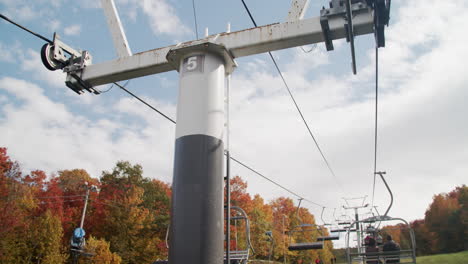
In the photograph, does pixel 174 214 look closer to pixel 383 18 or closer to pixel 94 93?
pixel 94 93

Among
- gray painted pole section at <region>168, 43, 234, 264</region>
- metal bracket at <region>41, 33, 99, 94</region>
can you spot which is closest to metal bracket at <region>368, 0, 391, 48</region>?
gray painted pole section at <region>168, 43, 234, 264</region>

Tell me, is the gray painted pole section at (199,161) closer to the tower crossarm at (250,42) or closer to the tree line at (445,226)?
the tower crossarm at (250,42)

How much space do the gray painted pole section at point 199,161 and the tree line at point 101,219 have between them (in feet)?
36.6

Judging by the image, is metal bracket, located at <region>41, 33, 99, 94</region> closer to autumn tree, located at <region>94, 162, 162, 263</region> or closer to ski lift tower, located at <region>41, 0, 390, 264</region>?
ski lift tower, located at <region>41, 0, 390, 264</region>

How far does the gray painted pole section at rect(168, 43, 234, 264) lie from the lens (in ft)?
14.2

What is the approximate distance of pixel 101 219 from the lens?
33.9 metres

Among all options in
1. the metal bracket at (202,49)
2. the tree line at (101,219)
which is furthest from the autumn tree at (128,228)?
the metal bracket at (202,49)

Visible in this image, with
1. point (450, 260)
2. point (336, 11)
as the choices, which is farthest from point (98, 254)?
point (450, 260)

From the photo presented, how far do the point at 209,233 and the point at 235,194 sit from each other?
36.1 metres

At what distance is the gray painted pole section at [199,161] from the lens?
4320 mm

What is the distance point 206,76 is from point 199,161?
4.18ft

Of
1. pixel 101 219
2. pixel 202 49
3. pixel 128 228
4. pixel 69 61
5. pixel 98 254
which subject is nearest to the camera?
pixel 202 49

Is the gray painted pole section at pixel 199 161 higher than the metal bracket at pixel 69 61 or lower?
lower

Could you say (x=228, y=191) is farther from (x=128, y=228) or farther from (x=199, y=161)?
(x=128, y=228)
